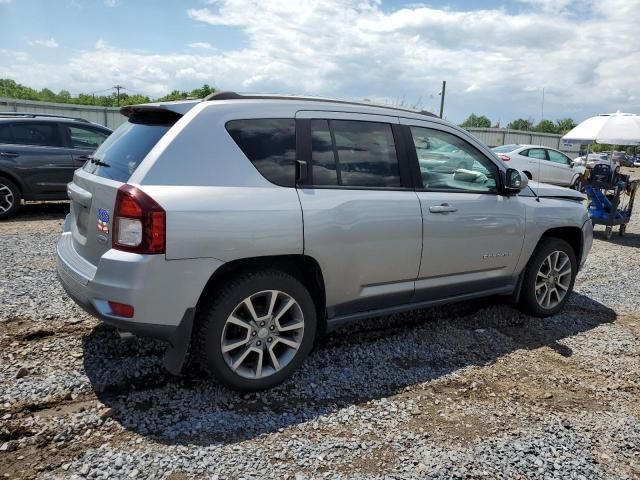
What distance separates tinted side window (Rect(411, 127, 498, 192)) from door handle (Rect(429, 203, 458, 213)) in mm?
163

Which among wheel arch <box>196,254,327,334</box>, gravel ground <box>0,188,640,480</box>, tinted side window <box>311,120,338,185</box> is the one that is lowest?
gravel ground <box>0,188,640,480</box>

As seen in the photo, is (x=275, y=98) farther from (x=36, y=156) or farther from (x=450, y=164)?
(x=36, y=156)

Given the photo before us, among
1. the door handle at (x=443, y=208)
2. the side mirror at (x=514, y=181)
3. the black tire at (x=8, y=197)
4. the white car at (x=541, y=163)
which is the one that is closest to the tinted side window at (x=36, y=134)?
the black tire at (x=8, y=197)

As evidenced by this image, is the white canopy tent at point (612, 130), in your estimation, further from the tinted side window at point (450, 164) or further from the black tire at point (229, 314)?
the black tire at point (229, 314)

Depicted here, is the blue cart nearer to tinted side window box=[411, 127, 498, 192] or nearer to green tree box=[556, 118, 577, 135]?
tinted side window box=[411, 127, 498, 192]

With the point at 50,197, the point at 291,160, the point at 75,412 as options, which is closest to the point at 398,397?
the point at 291,160

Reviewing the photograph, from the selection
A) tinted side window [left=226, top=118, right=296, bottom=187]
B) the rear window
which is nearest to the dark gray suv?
the rear window

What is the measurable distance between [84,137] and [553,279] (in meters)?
8.16

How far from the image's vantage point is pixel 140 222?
2.74 m

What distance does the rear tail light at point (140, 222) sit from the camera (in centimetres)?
273

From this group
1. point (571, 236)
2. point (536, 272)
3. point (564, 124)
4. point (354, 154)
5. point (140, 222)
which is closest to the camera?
point (140, 222)

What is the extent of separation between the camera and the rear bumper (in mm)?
2760

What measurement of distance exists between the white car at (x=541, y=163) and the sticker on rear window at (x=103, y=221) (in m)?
15.4

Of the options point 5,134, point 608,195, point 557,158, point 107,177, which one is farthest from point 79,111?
point 107,177
